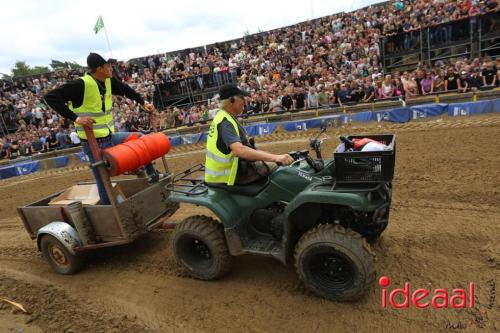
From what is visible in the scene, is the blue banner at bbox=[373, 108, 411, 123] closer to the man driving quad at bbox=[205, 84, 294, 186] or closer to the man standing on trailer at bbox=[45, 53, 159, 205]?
the man driving quad at bbox=[205, 84, 294, 186]

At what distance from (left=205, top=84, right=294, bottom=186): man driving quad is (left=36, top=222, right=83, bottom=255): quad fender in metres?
1.99

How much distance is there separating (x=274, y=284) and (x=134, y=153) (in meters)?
2.14

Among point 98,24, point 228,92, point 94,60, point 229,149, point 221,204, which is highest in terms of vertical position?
point 98,24

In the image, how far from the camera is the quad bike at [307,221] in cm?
315

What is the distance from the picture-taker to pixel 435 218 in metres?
4.77

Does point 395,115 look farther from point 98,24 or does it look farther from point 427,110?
point 98,24

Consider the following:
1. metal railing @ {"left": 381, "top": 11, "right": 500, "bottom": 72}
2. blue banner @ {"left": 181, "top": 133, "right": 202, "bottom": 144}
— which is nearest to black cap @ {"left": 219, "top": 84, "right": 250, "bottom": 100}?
blue banner @ {"left": 181, "top": 133, "right": 202, "bottom": 144}

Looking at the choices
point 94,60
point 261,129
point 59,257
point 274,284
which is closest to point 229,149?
point 274,284

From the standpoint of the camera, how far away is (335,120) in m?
12.0

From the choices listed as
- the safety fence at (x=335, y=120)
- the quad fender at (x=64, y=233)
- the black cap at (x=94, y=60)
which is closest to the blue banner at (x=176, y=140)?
the safety fence at (x=335, y=120)

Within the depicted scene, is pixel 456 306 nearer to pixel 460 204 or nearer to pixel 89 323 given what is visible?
pixel 460 204

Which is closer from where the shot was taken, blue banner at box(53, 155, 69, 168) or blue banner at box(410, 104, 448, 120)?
blue banner at box(410, 104, 448, 120)

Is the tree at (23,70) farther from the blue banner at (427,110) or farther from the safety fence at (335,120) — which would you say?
the blue banner at (427,110)

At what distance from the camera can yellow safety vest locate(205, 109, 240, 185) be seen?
3.74 meters
